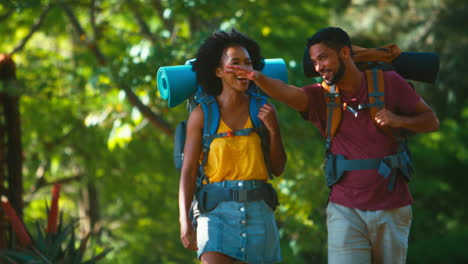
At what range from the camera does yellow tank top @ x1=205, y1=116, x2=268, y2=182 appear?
3682 millimetres

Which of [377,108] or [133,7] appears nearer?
[377,108]

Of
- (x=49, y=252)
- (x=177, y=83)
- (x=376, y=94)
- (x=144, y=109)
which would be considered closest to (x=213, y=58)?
(x=177, y=83)

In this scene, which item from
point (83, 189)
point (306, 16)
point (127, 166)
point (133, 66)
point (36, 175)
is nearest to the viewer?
point (133, 66)

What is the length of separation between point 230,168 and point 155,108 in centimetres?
573

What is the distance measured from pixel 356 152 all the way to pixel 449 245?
11113 millimetres

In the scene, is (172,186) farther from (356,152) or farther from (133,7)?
(356,152)

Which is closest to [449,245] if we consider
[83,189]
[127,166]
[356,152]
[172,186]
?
[172,186]

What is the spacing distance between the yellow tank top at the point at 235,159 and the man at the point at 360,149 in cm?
33

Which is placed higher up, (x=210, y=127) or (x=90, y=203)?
(x=210, y=127)

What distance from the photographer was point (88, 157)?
1228 centimetres

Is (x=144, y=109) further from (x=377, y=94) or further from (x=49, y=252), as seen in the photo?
(x=377, y=94)

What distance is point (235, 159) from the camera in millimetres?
3705

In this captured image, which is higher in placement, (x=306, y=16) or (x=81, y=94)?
(x=306, y=16)

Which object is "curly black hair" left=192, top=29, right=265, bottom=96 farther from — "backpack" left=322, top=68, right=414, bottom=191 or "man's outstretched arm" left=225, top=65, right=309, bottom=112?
"backpack" left=322, top=68, right=414, bottom=191
